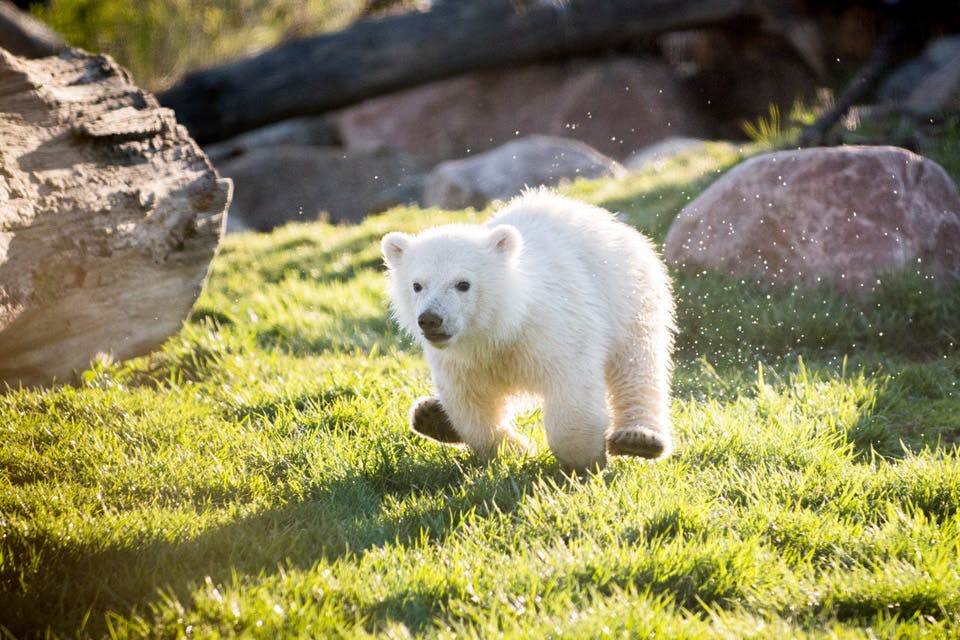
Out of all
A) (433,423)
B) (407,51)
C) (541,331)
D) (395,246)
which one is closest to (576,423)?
(541,331)

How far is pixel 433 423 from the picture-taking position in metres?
4.43

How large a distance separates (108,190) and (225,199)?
2.66ft

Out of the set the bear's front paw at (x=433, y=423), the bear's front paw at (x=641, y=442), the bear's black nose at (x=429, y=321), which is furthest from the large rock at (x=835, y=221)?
the bear's black nose at (x=429, y=321)

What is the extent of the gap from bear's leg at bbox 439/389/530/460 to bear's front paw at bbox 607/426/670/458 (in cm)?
50

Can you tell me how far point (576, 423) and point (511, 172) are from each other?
7.13 m

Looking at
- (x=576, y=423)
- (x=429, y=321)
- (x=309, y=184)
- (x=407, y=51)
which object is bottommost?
(x=309, y=184)

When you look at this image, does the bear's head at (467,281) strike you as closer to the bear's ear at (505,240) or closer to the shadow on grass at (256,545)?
the bear's ear at (505,240)

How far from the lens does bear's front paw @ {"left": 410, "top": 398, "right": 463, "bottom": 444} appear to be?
443cm

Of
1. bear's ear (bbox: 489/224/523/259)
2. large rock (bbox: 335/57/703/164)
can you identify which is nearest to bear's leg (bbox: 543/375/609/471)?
bear's ear (bbox: 489/224/523/259)

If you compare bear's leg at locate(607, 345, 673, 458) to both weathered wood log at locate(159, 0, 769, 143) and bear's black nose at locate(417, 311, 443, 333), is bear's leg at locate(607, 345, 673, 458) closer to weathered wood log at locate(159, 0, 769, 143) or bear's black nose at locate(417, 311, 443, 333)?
bear's black nose at locate(417, 311, 443, 333)

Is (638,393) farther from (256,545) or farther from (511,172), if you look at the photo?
(511,172)

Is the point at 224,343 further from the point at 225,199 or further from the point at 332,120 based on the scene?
the point at 332,120

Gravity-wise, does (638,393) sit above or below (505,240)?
below

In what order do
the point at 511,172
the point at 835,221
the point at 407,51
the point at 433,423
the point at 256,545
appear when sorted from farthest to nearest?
the point at 407,51 < the point at 511,172 < the point at 835,221 < the point at 433,423 < the point at 256,545
